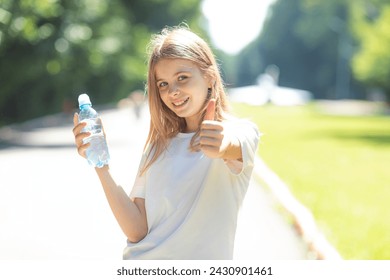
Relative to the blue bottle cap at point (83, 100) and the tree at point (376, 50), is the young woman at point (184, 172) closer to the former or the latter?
the blue bottle cap at point (83, 100)

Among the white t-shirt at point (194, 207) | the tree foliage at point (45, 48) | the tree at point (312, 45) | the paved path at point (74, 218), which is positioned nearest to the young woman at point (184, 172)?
the white t-shirt at point (194, 207)

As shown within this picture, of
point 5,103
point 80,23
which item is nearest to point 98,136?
point 80,23

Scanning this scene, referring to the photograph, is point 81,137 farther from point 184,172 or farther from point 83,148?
point 184,172

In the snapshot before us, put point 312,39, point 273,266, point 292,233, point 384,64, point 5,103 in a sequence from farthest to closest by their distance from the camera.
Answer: point 312,39, point 384,64, point 5,103, point 292,233, point 273,266

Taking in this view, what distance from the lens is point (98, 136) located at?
256 centimetres

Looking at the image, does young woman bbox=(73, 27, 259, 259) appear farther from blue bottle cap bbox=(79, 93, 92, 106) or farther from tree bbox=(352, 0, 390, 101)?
tree bbox=(352, 0, 390, 101)

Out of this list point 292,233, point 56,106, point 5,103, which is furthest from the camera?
point 56,106

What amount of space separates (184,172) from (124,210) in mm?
272

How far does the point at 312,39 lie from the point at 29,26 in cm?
8300

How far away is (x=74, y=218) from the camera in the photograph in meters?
8.64

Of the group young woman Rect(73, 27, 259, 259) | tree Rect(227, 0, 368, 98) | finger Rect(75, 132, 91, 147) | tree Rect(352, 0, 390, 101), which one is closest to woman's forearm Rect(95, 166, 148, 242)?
young woman Rect(73, 27, 259, 259)

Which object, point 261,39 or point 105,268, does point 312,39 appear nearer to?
point 261,39

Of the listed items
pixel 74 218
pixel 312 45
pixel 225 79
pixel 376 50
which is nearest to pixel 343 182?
pixel 74 218

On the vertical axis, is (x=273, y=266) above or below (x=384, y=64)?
below
